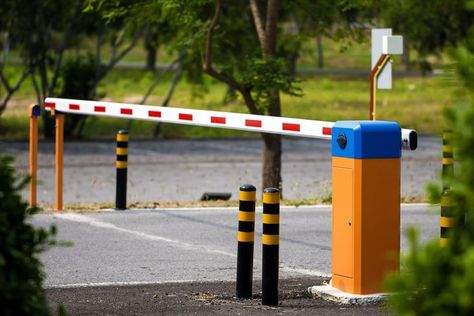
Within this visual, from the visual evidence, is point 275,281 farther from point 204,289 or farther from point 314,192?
point 314,192

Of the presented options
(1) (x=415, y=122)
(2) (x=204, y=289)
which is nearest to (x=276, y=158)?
(2) (x=204, y=289)

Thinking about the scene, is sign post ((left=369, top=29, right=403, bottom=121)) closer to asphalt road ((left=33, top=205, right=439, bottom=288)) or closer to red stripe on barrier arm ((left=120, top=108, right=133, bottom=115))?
asphalt road ((left=33, top=205, right=439, bottom=288))

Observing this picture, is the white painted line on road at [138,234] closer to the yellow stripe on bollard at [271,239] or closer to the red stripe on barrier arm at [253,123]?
the red stripe on barrier arm at [253,123]

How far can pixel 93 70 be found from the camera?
29.9 metres

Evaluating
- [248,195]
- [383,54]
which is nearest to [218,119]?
[383,54]

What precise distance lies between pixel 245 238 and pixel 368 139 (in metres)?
1.20

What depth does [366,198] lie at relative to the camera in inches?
321

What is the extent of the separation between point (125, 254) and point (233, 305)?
9.03ft

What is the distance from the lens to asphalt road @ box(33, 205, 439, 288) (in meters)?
9.80

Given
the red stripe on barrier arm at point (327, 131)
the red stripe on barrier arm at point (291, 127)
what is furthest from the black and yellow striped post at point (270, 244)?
the red stripe on barrier arm at point (291, 127)

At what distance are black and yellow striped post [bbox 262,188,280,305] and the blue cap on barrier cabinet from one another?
600 mm

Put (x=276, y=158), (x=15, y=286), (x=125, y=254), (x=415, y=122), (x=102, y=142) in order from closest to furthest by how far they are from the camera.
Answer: (x=15, y=286), (x=125, y=254), (x=276, y=158), (x=102, y=142), (x=415, y=122)

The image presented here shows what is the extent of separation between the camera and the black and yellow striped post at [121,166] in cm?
1328

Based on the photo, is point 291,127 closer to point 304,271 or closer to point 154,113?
point 304,271
